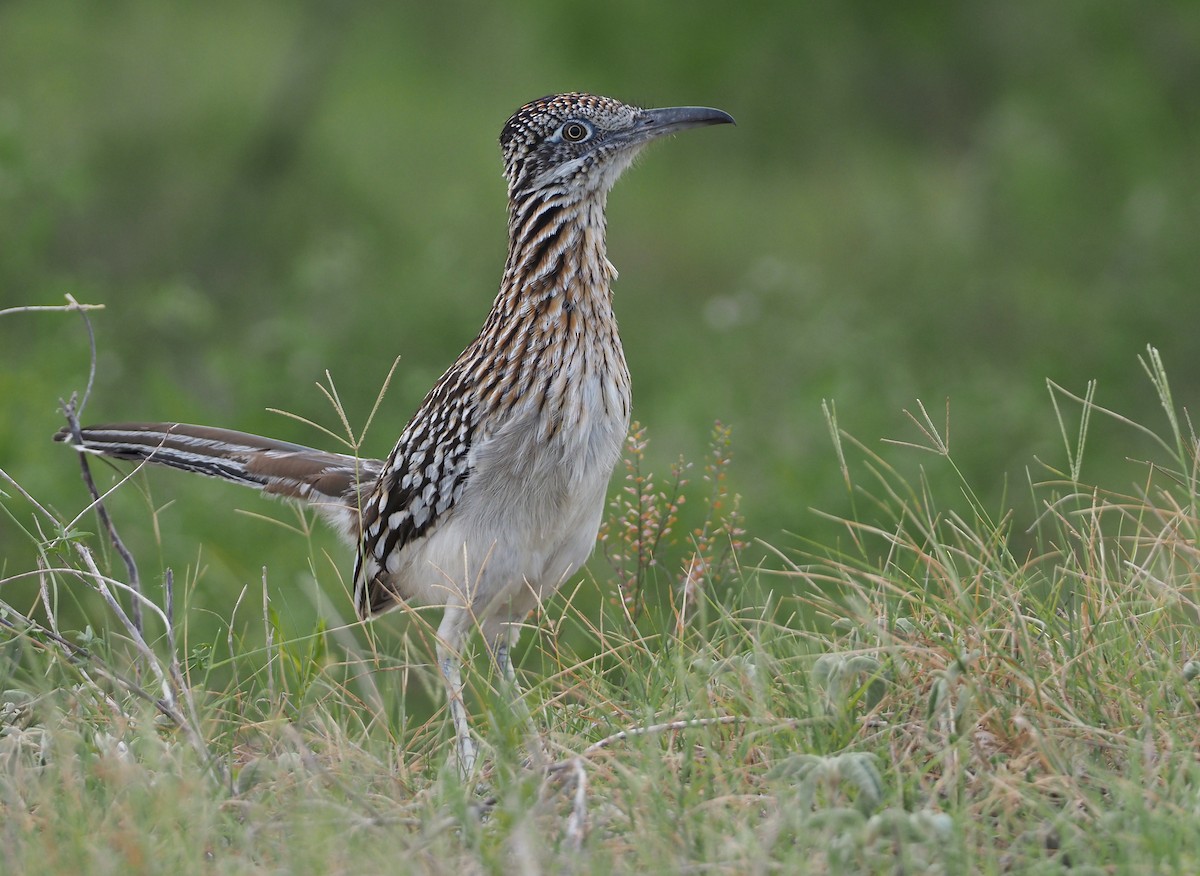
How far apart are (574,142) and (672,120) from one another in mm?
381

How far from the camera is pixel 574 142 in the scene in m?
5.62

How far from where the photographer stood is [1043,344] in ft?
45.8

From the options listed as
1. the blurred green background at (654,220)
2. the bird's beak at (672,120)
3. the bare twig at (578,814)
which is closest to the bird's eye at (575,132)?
the bird's beak at (672,120)

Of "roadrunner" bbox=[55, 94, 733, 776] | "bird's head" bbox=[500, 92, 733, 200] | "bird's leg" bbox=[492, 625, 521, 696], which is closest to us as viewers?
"bird's leg" bbox=[492, 625, 521, 696]

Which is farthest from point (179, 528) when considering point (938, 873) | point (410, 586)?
point (938, 873)

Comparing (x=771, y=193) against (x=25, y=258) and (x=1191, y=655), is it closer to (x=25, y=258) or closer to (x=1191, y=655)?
(x=25, y=258)

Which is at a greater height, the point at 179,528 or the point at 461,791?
the point at 461,791

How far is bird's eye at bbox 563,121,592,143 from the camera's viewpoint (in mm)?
5629

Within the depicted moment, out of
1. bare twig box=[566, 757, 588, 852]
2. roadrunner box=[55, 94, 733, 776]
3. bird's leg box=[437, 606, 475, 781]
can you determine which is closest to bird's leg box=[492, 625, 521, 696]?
roadrunner box=[55, 94, 733, 776]

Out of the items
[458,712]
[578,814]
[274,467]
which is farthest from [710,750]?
[274,467]

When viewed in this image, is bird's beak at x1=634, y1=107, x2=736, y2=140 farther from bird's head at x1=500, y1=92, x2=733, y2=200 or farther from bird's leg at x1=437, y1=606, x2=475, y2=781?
bird's leg at x1=437, y1=606, x2=475, y2=781

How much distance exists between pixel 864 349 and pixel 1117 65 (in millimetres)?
6568

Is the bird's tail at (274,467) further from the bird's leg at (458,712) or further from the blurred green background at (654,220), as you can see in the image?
the blurred green background at (654,220)

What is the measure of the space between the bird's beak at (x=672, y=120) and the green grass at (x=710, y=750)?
5.64 ft
